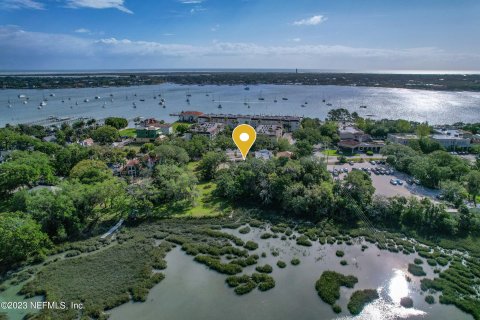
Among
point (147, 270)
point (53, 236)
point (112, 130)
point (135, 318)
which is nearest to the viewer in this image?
point (135, 318)

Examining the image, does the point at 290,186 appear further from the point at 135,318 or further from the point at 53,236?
the point at 53,236

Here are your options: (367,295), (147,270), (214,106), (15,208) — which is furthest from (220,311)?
(214,106)

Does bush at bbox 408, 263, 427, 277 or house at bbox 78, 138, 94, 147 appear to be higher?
house at bbox 78, 138, 94, 147

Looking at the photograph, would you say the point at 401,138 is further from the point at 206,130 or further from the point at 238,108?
the point at 238,108

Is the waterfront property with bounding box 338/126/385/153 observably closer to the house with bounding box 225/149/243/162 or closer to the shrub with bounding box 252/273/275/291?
the house with bounding box 225/149/243/162

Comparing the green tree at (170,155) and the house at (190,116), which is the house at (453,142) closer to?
the green tree at (170,155)

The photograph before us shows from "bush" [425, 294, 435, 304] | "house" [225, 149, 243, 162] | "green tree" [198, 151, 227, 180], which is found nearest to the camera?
"bush" [425, 294, 435, 304]

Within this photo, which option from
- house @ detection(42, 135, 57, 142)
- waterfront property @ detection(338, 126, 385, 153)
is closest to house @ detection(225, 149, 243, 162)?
waterfront property @ detection(338, 126, 385, 153)
